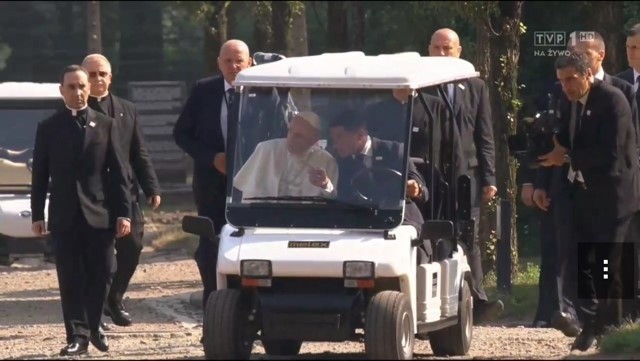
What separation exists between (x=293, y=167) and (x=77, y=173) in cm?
177

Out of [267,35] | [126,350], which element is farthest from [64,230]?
[267,35]

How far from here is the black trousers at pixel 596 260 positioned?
1099cm

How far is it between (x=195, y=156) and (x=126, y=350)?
1.39m

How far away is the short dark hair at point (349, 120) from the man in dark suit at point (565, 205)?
1.61 m

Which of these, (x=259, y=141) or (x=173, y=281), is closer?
(x=259, y=141)

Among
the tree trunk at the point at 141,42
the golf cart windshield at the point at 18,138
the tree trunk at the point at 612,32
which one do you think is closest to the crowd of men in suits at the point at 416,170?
the golf cart windshield at the point at 18,138

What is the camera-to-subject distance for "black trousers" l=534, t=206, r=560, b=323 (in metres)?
13.2

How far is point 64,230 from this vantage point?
11406mm

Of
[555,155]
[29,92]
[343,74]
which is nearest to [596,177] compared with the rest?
[555,155]

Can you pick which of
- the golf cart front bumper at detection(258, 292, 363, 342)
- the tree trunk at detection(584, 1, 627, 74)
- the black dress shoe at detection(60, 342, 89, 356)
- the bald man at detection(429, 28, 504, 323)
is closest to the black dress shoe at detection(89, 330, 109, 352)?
the black dress shoe at detection(60, 342, 89, 356)

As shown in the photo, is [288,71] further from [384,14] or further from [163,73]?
[163,73]

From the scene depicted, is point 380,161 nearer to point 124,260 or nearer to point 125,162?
point 125,162

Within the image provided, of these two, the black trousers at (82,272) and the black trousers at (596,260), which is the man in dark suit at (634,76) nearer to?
the black trousers at (596,260)

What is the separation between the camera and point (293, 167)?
409 inches
